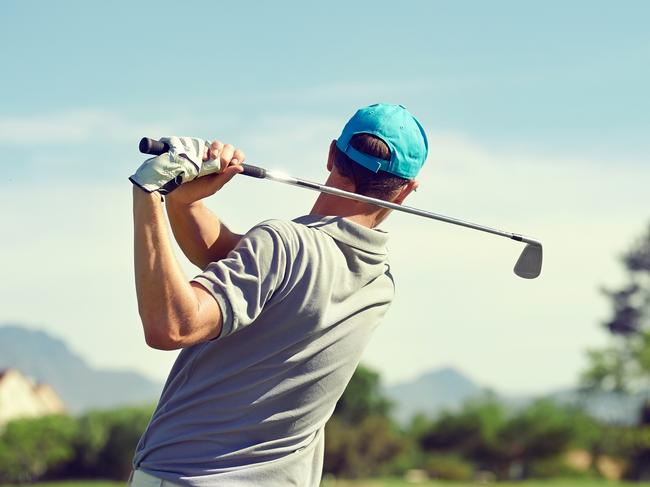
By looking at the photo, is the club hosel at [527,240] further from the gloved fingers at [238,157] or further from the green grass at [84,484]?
the green grass at [84,484]

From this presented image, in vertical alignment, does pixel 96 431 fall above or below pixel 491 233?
below

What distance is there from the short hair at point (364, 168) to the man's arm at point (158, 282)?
2.38 feet

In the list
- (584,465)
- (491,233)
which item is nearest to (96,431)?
(584,465)

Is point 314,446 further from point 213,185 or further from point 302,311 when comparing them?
point 213,185

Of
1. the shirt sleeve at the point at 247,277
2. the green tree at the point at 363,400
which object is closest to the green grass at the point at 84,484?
the green tree at the point at 363,400

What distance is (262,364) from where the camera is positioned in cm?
292

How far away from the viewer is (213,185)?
9.63ft

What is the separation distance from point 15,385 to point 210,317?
81.5m

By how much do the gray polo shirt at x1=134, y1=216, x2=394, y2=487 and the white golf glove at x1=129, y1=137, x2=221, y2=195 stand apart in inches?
8.1

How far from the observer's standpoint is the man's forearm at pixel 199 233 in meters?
3.13

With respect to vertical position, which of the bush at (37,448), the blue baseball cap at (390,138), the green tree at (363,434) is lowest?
the bush at (37,448)

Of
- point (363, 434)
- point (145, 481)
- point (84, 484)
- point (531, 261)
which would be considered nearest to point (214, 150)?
point (145, 481)

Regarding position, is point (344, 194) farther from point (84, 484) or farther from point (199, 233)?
point (84, 484)

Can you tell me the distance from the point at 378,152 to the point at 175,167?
27.9 inches
